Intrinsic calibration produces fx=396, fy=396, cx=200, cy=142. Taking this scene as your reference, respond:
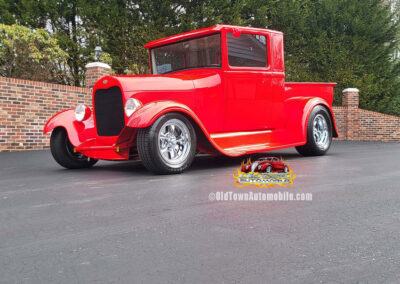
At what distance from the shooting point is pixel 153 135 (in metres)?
4.51

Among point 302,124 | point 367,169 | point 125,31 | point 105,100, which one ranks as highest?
point 125,31

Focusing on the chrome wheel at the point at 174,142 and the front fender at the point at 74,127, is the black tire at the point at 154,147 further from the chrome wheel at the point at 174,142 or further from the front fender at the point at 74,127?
the front fender at the point at 74,127

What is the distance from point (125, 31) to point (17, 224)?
531 inches

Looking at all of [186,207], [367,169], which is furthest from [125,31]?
[186,207]

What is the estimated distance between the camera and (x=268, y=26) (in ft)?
57.7

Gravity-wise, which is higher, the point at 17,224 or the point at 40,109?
the point at 40,109

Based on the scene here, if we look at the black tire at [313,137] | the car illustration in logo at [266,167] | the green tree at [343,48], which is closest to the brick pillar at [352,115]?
the green tree at [343,48]

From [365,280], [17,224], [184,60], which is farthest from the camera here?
[184,60]

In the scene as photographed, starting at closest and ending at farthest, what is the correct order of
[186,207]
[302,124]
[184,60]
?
[186,207]
[184,60]
[302,124]

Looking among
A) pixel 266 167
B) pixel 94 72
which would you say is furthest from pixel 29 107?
pixel 266 167

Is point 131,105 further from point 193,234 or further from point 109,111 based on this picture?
point 193,234

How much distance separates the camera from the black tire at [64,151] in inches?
222

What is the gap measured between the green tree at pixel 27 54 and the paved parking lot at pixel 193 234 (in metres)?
8.95

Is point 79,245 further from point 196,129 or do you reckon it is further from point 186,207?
point 196,129
